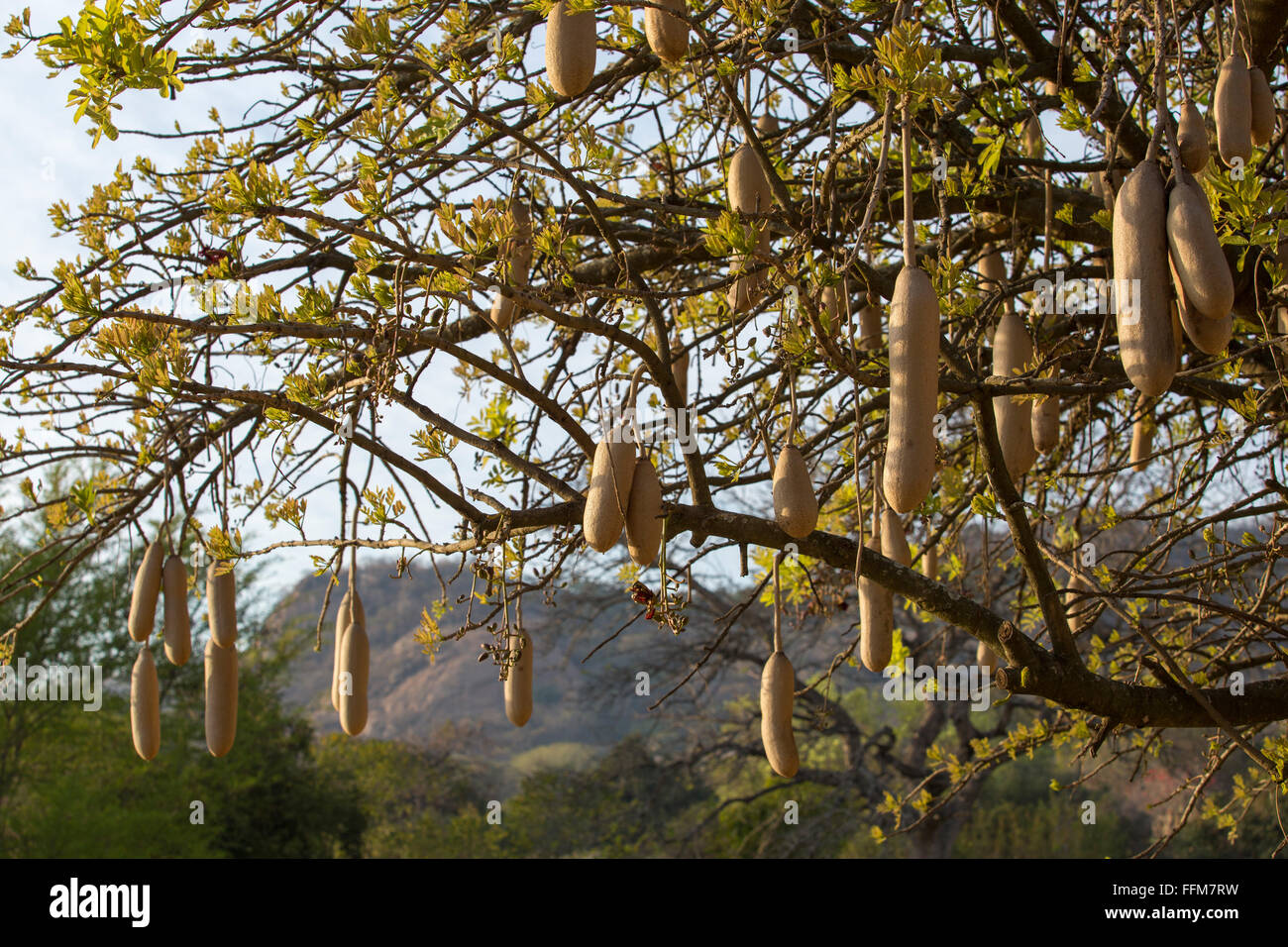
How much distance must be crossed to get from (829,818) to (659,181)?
6710 millimetres

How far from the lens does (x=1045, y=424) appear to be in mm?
2156

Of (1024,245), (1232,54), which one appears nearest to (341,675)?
(1232,54)

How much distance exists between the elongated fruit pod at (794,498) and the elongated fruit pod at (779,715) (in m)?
0.36

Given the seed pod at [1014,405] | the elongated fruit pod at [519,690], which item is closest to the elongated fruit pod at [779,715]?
the elongated fruit pod at [519,690]

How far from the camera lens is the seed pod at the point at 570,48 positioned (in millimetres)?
1362

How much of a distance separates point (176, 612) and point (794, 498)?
53.0 inches

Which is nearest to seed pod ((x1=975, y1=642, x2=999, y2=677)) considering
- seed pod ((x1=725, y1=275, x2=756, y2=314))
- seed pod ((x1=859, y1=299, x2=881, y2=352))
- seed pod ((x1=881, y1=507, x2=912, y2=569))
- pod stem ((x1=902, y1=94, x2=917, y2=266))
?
seed pod ((x1=881, y1=507, x2=912, y2=569))

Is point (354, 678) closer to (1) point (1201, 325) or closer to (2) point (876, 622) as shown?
(2) point (876, 622)

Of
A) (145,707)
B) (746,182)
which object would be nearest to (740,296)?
(746,182)

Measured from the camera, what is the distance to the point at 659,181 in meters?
3.55

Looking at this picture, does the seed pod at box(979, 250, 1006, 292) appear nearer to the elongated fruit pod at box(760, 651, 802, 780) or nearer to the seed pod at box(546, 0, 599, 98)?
the elongated fruit pod at box(760, 651, 802, 780)

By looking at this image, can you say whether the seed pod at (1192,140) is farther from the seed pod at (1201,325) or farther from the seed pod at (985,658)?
the seed pod at (985,658)

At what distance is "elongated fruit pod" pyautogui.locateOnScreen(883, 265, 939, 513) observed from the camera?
3.47ft
